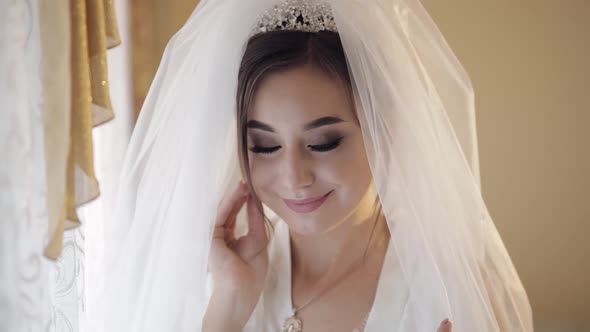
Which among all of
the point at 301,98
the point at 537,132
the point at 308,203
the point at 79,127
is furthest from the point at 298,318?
the point at 537,132

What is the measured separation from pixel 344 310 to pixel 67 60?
0.74 m

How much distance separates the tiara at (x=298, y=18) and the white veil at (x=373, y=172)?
21mm

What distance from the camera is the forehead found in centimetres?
117

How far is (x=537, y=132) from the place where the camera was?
187 cm

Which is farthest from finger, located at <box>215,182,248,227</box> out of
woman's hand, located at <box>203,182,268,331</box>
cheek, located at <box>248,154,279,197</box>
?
cheek, located at <box>248,154,279,197</box>

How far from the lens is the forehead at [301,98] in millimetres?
1166

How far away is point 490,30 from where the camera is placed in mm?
1857

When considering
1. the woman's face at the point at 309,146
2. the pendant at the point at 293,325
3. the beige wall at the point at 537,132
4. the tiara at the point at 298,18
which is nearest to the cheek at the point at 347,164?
the woman's face at the point at 309,146

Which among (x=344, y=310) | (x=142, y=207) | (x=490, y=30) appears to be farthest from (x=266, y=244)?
(x=490, y=30)

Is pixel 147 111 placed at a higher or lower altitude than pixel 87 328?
higher

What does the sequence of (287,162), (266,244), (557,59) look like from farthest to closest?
(557,59) < (266,244) < (287,162)

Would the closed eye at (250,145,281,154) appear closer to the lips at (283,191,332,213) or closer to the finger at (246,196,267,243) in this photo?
the lips at (283,191,332,213)

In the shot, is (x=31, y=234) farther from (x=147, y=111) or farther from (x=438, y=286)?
(x=438, y=286)

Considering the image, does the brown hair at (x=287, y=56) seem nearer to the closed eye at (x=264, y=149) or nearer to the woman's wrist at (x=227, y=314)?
the closed eye at (x=264, y=149)
